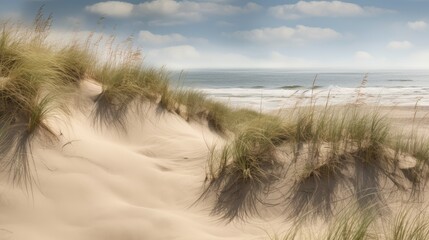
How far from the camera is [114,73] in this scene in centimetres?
576

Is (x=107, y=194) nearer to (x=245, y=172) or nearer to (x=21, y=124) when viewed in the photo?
(x=21, y=124)

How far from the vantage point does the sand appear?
10.4 feet

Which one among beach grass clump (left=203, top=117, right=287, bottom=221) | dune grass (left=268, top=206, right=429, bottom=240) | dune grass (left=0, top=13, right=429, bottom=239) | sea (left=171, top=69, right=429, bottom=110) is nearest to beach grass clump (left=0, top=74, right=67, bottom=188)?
dune grass (left=0, top=13, right=429, bottom=239)

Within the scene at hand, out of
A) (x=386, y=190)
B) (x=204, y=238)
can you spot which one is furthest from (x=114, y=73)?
(x=386, y=190)

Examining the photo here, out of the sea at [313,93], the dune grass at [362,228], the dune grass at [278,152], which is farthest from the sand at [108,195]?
the sea at [313,93]

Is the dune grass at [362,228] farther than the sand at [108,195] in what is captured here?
No

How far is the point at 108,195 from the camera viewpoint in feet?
12.0

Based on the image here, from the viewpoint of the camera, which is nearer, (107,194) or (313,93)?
(107,194)

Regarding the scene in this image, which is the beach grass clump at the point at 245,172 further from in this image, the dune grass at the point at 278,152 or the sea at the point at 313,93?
the sea at the point at 313,93

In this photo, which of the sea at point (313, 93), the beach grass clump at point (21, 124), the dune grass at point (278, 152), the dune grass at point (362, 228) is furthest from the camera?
the sea at point (313, 93)

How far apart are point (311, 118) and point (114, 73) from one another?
280 cm

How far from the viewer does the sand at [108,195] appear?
3174 mm

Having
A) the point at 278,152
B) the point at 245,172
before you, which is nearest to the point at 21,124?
the point at 245,172

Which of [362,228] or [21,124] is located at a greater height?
[21,124]
